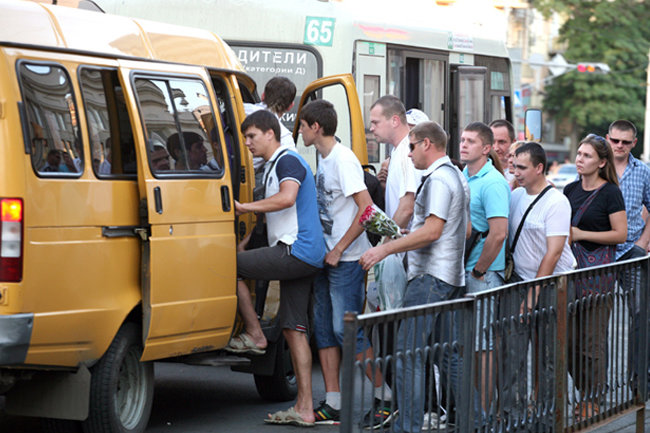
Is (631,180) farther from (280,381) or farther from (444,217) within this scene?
(280,381)

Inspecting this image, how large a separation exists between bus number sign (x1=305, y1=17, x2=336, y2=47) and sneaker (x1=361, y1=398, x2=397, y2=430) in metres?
6.12

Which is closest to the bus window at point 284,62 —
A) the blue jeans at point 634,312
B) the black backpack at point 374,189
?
the black backpack at point 374,189

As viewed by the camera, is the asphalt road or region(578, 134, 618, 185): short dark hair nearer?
the asphalt road

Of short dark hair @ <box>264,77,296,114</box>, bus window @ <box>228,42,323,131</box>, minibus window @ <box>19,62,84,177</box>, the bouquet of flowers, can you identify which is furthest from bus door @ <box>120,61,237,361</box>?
bus window @ <box>228,42,323,131</box>

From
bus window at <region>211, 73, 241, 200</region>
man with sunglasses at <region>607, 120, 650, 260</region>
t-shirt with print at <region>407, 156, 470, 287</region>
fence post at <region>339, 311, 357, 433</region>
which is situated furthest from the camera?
man with sunglasses at <region>607, 120, 650, 260</region>

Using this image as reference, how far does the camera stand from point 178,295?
6.53 m

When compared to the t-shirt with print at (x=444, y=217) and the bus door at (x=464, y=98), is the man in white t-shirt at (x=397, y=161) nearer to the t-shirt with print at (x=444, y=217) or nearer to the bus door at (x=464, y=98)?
the t-shirt with print at (x=444, y=217)

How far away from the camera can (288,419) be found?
7.33 m

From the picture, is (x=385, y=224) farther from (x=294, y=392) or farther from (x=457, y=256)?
(x=294, y=392)

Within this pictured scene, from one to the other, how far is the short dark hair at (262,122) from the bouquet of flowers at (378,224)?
79cm

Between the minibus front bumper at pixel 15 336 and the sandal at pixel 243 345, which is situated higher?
the minibus front bumper at pixel 15 336

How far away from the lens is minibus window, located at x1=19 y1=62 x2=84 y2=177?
18.8ft

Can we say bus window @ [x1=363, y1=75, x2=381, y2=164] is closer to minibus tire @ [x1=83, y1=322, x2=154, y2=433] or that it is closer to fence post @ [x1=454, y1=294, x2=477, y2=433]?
minibus tire @ [x1=83, y1=322, x2=154, y2=433]

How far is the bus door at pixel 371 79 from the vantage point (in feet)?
34.6
